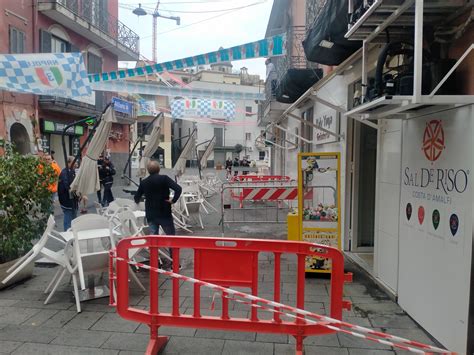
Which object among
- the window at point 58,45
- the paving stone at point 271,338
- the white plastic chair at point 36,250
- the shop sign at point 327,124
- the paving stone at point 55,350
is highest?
the window at point 58,45

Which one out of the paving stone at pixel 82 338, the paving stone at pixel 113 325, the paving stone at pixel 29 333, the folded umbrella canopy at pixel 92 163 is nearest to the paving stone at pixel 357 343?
the paving stone at pixel 113 325

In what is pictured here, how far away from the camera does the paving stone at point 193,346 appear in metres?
3.60

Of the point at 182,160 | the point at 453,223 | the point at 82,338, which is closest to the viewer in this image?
the point at 453,223

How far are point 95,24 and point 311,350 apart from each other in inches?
771

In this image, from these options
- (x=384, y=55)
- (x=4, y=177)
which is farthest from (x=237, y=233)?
(x=384, y=55)

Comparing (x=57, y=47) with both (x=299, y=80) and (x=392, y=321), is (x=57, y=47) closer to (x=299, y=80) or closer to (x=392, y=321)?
(x=299, y=80)

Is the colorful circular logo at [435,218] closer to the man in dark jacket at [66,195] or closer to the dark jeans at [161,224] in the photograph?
the dark jeans at [161,224]

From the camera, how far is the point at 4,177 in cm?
500

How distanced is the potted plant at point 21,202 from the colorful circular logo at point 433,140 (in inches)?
195

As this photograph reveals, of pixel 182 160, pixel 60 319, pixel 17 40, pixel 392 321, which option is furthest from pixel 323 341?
pixel 17 40

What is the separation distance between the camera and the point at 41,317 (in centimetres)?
432

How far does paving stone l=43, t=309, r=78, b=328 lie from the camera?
4131 mm

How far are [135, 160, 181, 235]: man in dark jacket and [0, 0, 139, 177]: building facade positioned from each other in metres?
7.12

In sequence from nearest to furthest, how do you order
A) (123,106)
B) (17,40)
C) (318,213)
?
1. (318,213)
2. (17,40)
3. (123,106)
